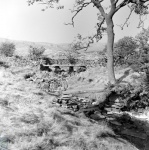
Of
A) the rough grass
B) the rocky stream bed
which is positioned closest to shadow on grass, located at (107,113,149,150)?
the rocky stream bed

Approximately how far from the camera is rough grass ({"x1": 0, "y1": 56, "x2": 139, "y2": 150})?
216 inches

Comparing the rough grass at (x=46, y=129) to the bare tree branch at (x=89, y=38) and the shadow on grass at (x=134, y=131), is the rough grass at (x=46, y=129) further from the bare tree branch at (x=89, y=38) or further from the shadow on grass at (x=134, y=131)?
the bare tree branch at (x=89, y=38)

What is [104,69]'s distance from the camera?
66.4 ft

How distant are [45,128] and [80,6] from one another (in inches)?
475

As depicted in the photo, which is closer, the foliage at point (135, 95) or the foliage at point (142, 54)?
the foliage at point (142, 54)

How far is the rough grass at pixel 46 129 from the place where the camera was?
5.49 meters

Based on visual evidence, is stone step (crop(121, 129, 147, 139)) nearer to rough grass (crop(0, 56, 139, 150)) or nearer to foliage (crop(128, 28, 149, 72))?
rough grass (crop(0, 56, 139, 150))

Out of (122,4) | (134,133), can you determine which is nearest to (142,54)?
(134,133)

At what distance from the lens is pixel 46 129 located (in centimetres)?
634

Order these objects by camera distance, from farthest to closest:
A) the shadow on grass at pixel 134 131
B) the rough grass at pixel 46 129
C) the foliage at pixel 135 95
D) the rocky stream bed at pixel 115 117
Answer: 1. the foliage at pixel 135 95
2. the rocky stream bed at pixel 115 117
3. the shadow on grass at pixel 134 131
4. the rough grass at pixel 46 129

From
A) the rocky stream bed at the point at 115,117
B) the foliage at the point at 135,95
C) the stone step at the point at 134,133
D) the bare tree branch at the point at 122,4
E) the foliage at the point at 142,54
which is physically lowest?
the stone step at the point at 134,133

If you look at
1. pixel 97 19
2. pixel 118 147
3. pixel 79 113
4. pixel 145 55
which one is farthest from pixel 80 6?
pixel 118 147

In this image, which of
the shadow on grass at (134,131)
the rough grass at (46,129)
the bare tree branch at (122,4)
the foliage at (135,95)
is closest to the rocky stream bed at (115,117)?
the shadow on grass at (134,131)

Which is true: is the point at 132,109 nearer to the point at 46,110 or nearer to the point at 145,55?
the point at 145,55
